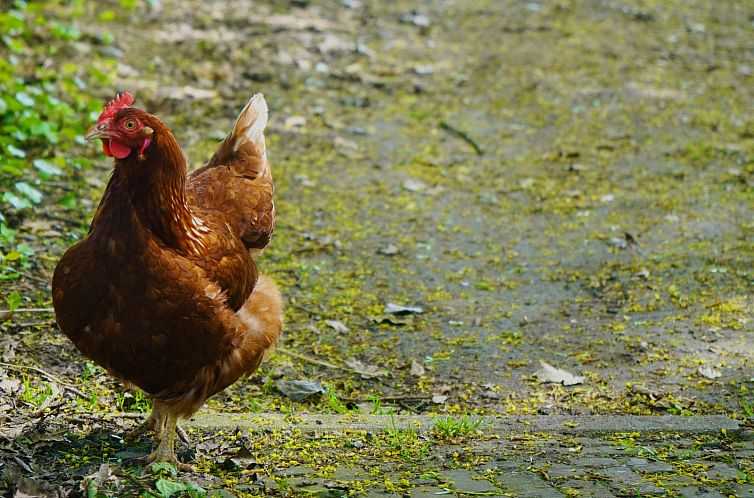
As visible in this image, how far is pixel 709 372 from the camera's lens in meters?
5.05

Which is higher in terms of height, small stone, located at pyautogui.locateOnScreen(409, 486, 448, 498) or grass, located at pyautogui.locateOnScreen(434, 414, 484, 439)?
small stone, located at pyautogui.locateOnScreen(409, 486, 448, 498)

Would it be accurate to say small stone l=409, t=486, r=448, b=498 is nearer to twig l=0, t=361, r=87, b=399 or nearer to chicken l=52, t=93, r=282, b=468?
chicken l=52, t=93, r=282, b=468

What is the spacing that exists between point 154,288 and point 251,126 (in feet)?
5.77

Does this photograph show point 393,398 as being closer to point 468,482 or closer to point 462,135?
point 468,482

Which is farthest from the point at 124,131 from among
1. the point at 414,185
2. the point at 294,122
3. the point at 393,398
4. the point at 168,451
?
the point at 294,122

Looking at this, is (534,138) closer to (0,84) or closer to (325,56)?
(325,56)

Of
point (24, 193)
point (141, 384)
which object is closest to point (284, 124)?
point (24, 193)

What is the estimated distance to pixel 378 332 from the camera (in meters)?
5.73

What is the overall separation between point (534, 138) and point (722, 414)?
442cm

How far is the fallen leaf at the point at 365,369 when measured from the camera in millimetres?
5215

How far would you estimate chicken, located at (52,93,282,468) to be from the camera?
146 inches

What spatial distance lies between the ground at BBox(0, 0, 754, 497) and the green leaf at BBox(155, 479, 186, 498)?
118 mm

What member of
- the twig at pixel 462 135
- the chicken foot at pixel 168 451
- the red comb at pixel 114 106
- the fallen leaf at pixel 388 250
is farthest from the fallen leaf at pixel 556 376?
the twig at pixel 462 135

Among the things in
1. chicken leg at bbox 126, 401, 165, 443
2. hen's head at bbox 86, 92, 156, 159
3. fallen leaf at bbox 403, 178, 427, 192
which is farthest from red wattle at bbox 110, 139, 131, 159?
fallen leaf at bbox 403, 178, 427, 192
